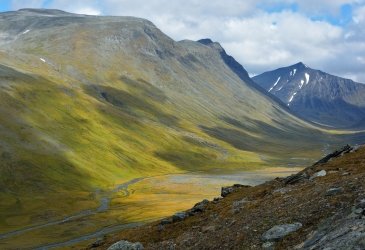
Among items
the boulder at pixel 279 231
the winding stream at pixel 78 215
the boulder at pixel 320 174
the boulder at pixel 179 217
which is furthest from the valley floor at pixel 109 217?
the boulder at pixel 279 231

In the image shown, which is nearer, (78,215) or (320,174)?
(320,174)

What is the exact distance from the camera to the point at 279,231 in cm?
2791

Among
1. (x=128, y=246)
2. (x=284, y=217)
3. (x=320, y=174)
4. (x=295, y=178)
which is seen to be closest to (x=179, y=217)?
(x=128, y=246)

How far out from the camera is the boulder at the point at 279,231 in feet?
90.0

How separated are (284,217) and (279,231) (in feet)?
6.80

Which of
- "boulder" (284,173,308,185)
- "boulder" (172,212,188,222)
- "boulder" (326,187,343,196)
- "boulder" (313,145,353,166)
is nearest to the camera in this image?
"boulder" (326,187,343,196)

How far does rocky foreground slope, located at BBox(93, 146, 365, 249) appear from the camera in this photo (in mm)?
25547

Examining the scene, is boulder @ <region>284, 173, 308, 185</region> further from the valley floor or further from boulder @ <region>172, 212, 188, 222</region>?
the valley floor

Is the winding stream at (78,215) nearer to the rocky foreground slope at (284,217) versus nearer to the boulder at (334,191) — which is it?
the rocky foreground slope at (284,217)

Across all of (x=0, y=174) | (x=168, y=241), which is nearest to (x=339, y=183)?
(x=168, y=241)

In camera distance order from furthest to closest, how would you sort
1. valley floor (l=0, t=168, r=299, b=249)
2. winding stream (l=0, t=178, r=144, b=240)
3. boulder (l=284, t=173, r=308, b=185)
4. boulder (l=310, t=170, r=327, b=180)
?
winding stream (l=0, t=178, r=144, b=240)
valley floor (l=0, t=168, r=299, b=249)
boulder (l=284, t=173, r=308, b=185)
boulder (l=310, t=170, r=327, b=180)

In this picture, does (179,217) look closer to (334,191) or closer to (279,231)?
(279,231)

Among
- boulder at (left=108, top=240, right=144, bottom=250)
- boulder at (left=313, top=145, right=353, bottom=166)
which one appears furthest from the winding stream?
boulder at (left=313, top=145, right=353, bottom=166)

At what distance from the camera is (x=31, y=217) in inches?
5714
